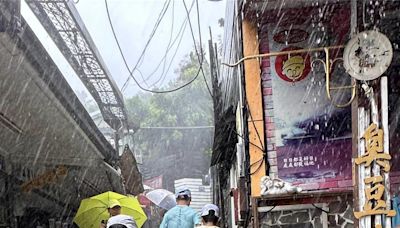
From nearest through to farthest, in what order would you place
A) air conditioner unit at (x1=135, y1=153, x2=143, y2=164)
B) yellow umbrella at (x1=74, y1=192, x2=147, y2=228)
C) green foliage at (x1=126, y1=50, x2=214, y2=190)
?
yellow umbrella at (x1=74, y1=192, x2=147, y2=228), air conditioner unit at (x1=135, y1=153, x2=143, y2=164), green foliage at (x1=126, y1=50, x2=214, y2=190)

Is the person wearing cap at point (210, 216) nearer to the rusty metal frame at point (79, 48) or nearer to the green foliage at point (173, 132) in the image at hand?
the rusty metal frame at point (79, 48)

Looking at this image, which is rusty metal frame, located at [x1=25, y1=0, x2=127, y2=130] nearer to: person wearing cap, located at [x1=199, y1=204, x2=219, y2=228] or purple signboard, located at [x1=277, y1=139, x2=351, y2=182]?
purple signboard, located at [x1=277, y1=139, x2=351, y2=182]

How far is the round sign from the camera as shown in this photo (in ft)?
19.0

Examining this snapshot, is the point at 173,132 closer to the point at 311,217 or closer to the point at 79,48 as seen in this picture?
the point at 79,48

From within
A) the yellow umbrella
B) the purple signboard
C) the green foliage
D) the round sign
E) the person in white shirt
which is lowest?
the person in white shirt

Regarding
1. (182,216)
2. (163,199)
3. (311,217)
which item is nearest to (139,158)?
(163,199)

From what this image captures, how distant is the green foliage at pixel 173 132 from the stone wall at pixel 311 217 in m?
26.7

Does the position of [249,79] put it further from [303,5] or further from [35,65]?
[35,65]

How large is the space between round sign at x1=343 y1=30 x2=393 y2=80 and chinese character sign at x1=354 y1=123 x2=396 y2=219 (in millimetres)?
582

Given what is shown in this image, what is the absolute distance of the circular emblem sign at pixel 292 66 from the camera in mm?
7746

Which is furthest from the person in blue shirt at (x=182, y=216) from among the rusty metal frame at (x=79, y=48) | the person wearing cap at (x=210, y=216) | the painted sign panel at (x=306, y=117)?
the rusty metal frame at (x=79, y=48)

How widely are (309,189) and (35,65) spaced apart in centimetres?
403

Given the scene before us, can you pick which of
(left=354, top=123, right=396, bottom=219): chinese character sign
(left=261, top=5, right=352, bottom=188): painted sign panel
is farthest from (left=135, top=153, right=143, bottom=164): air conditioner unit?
(left=354, top=123, right=396, bottom=219): chinese character sign

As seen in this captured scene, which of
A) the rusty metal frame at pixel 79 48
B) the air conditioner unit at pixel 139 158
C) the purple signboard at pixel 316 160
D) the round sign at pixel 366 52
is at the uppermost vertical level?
the air conditioner unit at pixel 139 158
